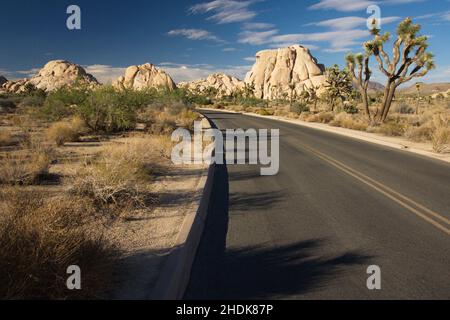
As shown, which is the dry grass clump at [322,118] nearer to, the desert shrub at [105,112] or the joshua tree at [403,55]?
the joshua tree at [403,55]

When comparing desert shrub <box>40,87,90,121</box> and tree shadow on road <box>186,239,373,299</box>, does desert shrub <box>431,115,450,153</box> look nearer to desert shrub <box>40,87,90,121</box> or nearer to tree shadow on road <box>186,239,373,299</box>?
tree shadow on road <box>186,239,373,299</box>

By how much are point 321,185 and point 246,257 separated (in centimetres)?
496

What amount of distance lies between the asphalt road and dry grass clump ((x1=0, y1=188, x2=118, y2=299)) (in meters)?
1.08

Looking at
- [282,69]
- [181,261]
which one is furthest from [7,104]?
[282,69]

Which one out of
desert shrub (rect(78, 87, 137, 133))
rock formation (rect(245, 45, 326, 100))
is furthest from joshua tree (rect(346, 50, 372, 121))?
rock formation (rect(245, 45, 326, 100))

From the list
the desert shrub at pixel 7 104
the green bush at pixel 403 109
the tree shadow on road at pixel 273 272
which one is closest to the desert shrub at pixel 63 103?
the tree shadow on road at pixel 273 272

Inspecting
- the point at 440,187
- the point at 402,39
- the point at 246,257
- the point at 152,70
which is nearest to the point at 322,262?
the point at 246,257

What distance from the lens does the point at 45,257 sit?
3746 millimetres

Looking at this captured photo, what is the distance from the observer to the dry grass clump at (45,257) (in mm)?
3410

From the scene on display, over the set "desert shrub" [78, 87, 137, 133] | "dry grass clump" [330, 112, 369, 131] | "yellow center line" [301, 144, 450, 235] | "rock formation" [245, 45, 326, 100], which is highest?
A: "rock formation" [245, 45, 326, 100]

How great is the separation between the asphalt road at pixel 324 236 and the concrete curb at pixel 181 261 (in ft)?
0.39

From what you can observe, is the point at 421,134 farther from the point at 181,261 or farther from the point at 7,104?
the point at 7,104

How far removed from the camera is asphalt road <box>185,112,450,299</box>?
170 inches
